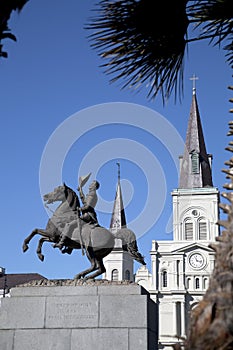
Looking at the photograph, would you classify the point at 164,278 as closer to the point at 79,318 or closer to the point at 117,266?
the point at 117,266

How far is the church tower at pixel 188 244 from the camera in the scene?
80.1 meters

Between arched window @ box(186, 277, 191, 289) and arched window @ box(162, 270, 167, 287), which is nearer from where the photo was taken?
arched window @ box(186, 277, 191, 289)

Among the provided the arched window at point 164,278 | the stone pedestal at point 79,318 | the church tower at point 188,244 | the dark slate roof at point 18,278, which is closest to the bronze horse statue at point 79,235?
the stone pedestal at point 79,318

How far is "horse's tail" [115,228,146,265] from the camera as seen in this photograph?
14422mm

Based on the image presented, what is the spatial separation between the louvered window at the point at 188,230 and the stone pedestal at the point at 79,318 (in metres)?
72.2

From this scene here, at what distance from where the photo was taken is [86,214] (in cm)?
1421

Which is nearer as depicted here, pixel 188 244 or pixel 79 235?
pixel 79 235

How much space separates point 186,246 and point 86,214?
70.1 m

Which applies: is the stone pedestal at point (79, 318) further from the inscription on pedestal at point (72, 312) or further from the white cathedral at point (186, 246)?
the white cathedral at point (186, 246)

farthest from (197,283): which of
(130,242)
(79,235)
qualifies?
(79,235)

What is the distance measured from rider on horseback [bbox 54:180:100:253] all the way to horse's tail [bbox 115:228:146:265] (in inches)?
32.0

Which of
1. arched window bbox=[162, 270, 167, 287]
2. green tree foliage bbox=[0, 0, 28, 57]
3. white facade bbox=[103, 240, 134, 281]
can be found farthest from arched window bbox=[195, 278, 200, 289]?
green tree foliage bbox=[0, 0, 28, 57]

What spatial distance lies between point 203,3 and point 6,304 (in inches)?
379

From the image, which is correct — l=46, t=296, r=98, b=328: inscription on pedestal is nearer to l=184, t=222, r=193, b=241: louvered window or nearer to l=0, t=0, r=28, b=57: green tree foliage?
l=0, t=0, r=28, b=57: green tree foliage
